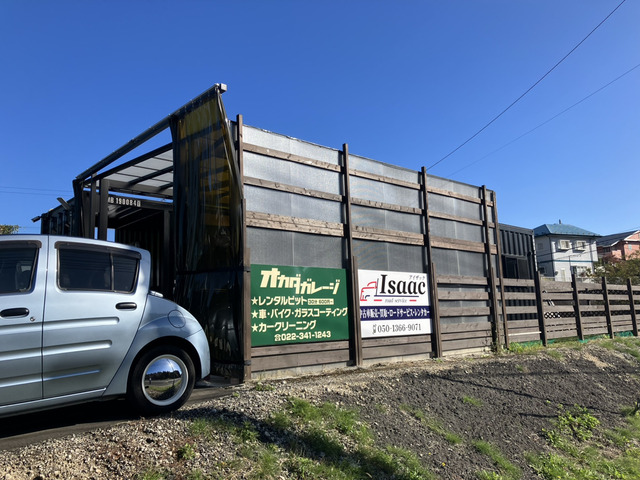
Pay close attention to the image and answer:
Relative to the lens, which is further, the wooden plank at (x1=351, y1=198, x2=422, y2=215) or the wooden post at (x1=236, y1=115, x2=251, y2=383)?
the wooden plank at (x1=351, y1=198, x2=422, y2=215)

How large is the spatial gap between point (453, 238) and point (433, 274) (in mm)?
1401

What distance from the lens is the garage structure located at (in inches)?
282

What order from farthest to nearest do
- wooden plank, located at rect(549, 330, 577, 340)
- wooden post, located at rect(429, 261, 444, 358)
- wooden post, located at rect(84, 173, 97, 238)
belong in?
wooden plank, located at rect(549, 330, 577, 340), wooden post, located at rect(429, 261, 444, 358), wooden post, located at rect(84, 173, 97, 238)

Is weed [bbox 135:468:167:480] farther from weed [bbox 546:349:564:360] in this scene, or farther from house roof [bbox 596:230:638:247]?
house roof [bbox 596:230:638:247]

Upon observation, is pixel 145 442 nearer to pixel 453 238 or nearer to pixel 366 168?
pixel 366 168

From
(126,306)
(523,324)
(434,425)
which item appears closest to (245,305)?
(126,306)

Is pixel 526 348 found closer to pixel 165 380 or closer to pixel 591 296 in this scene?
pixel 591 296

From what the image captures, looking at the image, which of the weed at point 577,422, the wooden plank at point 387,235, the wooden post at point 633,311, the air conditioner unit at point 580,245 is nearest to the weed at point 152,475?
the wooden plank at point 387,235

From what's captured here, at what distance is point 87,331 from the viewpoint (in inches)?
169

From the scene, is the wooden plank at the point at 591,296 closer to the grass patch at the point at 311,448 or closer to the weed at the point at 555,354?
the weed at the point at 555,354

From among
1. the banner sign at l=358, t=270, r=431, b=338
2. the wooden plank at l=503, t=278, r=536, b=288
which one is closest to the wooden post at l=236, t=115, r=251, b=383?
the banner sign at l=358, t=270, r=431, b=338

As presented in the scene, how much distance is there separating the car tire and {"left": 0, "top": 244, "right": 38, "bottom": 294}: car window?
4.00 feet

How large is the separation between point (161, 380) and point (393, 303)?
217 inches

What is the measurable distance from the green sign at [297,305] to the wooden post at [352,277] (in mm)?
143
